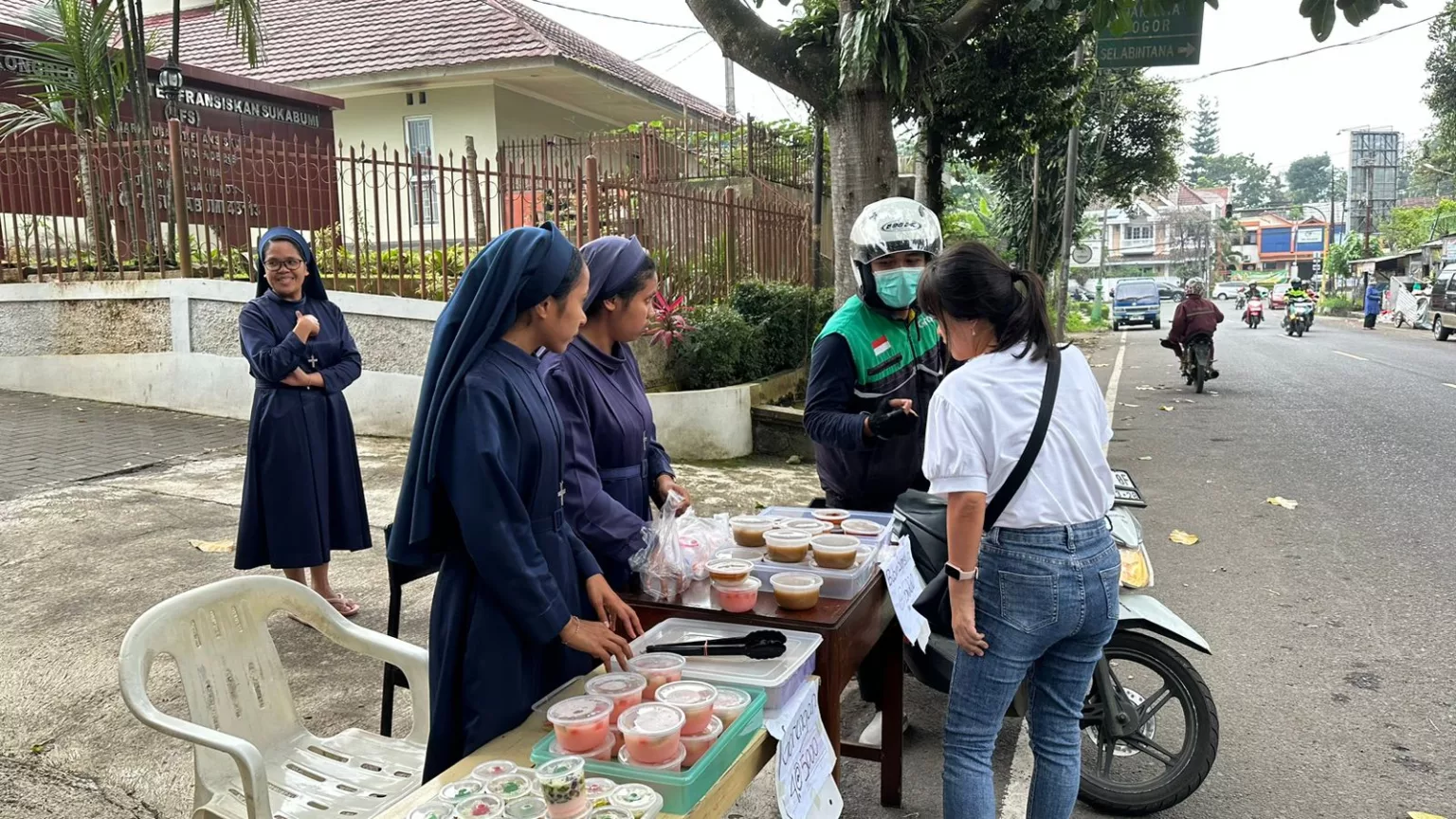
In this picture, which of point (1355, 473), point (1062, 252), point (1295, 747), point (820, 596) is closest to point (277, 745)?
point (820, 596)

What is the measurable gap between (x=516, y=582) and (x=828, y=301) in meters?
9.58

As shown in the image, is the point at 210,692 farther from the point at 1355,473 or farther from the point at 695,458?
the point at 1355,473

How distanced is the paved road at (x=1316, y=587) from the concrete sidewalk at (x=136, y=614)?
1.30m

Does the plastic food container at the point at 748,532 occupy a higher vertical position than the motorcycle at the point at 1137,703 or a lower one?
higher

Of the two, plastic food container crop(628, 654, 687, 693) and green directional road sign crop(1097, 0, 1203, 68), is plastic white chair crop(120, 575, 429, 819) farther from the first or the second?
green directional road sign crop(1097, 0, 1203, 68)

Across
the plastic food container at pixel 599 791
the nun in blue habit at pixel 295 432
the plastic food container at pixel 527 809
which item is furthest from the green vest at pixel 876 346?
the nun in blue habit at pixel 295 432

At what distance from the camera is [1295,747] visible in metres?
3.59

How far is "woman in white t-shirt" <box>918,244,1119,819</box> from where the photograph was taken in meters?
2.28

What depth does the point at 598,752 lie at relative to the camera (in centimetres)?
176

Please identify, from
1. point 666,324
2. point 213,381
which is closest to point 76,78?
point 213,381

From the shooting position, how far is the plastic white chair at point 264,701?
7.39 ft

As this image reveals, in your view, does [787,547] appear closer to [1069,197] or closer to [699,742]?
[699,742]

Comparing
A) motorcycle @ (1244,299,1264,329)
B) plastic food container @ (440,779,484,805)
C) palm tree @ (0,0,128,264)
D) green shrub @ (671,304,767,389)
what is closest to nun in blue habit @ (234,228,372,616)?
plastic food container @ (440,779,484,805)

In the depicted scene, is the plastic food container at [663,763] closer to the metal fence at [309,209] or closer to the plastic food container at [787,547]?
the plastic food container at [787,547]
